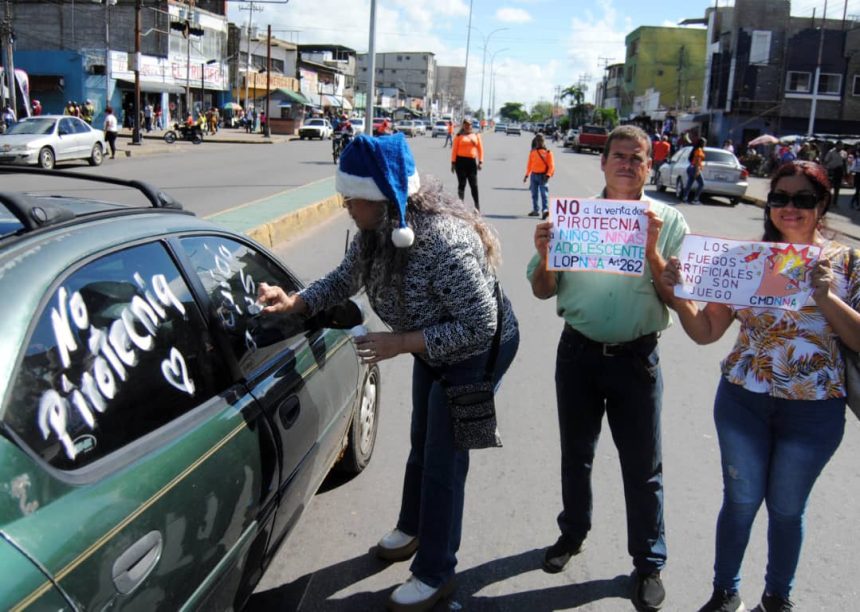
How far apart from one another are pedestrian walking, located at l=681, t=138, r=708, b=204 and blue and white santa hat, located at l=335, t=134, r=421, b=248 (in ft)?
61.0

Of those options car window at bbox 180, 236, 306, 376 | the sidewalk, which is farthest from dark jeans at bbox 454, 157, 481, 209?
car window at bbox 180, 236, 306, 376

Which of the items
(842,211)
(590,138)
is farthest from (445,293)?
(590,138)

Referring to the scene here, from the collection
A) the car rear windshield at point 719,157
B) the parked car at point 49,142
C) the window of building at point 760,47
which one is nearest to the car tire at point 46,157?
the parked car at point 49,142

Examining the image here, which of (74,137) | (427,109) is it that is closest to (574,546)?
(74,137)

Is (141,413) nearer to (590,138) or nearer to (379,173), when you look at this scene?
(379,173)

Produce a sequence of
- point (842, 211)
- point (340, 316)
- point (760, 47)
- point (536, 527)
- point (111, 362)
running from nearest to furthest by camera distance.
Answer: point (111, 362), point (340, 316), point (536, 527), point (842, 211), point (760, 47)

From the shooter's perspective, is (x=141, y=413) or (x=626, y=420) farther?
(x=626, y=420)

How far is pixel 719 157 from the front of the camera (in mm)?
21484

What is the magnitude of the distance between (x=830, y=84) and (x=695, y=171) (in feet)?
111

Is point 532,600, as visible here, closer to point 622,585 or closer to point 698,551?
point 622,585

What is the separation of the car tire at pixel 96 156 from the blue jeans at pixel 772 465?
23376mm

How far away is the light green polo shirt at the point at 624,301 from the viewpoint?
116 inches

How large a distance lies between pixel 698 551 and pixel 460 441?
57.1 inches

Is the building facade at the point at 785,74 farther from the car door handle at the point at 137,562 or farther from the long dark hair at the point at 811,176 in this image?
the car door handle at the point at 137,562
